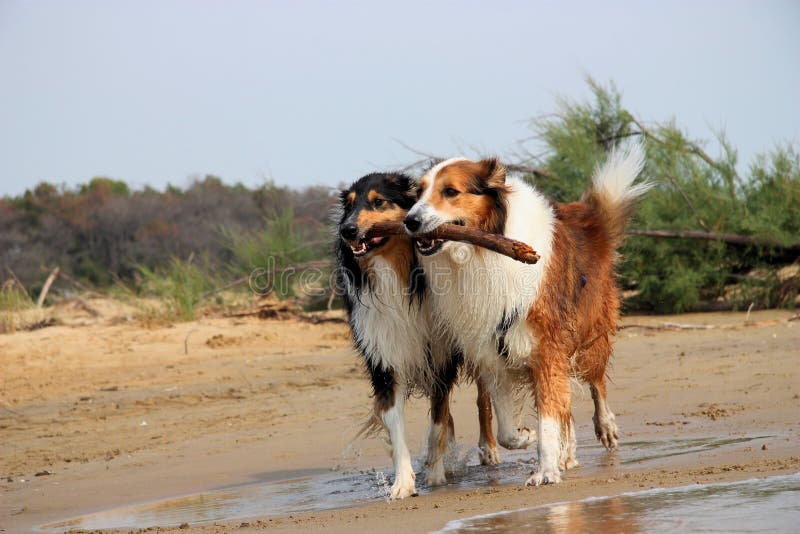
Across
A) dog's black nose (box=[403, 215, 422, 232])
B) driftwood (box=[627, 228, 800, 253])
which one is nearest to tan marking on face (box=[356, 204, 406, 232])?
dog's black nose (box=[403, 215, 422, 232])

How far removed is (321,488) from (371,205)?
1.78 metres

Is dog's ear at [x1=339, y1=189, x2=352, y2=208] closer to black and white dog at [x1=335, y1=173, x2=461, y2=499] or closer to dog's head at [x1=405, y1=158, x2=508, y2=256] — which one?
black and white dog at [x1=335, y1=173, x2=461, y2=499]

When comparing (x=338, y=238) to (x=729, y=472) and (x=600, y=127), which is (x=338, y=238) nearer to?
(x=729, y=472)

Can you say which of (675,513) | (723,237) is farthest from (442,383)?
(723,237)

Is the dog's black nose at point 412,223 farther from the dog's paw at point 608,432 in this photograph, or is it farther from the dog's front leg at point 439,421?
the dog's paw at point 608,432

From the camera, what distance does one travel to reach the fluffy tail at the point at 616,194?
7.20 metres

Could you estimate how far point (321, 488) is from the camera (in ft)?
20.7

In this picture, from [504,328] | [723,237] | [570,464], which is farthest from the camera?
[723,237]

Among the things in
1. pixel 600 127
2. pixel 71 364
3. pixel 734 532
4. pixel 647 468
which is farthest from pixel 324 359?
pixel 734 532

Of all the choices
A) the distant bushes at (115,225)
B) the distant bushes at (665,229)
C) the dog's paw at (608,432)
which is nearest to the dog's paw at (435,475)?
the dog's paw at (608,432)

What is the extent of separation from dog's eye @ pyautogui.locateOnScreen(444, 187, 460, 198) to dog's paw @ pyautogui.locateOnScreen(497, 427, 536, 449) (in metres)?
1.61

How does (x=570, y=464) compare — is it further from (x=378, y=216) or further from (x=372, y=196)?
(x=372, y=196)

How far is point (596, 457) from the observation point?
6.55m

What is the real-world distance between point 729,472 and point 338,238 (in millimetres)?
2546
